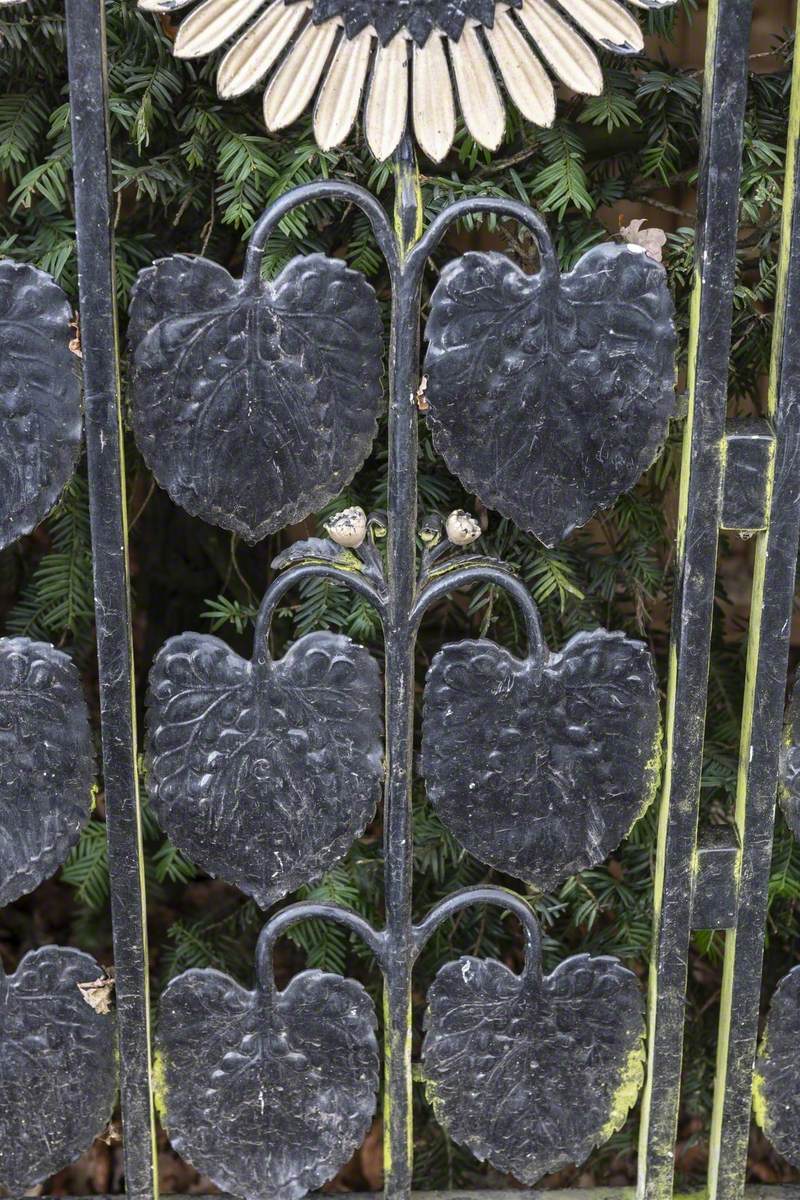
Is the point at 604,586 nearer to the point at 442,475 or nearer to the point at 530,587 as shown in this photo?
the point at 530,587

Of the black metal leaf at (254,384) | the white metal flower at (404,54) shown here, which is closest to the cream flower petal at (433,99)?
the white metal flower at (404,54)

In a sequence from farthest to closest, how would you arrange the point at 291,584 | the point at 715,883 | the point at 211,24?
the point at 715,883, the point at 291,584, the point at 211,24

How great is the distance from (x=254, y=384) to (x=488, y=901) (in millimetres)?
482

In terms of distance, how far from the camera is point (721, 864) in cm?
112

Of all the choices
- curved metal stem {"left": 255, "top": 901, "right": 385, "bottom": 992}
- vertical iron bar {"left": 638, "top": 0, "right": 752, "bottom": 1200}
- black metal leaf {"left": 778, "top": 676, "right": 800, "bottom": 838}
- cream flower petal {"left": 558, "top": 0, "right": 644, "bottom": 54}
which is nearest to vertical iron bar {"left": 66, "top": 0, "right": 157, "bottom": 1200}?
curved metal stem {"left": 255, "top": 901, "right": 385, "bottom": 992}

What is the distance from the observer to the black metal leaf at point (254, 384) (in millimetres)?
953

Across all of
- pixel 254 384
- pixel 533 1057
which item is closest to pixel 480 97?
pixel 254 384

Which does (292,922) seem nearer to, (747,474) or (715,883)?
(715,883)

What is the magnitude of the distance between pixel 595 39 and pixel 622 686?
50cm

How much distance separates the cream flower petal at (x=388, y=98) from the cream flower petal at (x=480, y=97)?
37 millimetres

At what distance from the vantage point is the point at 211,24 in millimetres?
909

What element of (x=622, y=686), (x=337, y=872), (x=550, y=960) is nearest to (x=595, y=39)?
(x=622, y=686)

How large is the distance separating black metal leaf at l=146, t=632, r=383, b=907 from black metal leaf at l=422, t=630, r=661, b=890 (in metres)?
0.06

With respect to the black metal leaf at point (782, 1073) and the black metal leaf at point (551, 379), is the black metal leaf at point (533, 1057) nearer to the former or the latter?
the black metal leaf at point (782, 1073)
